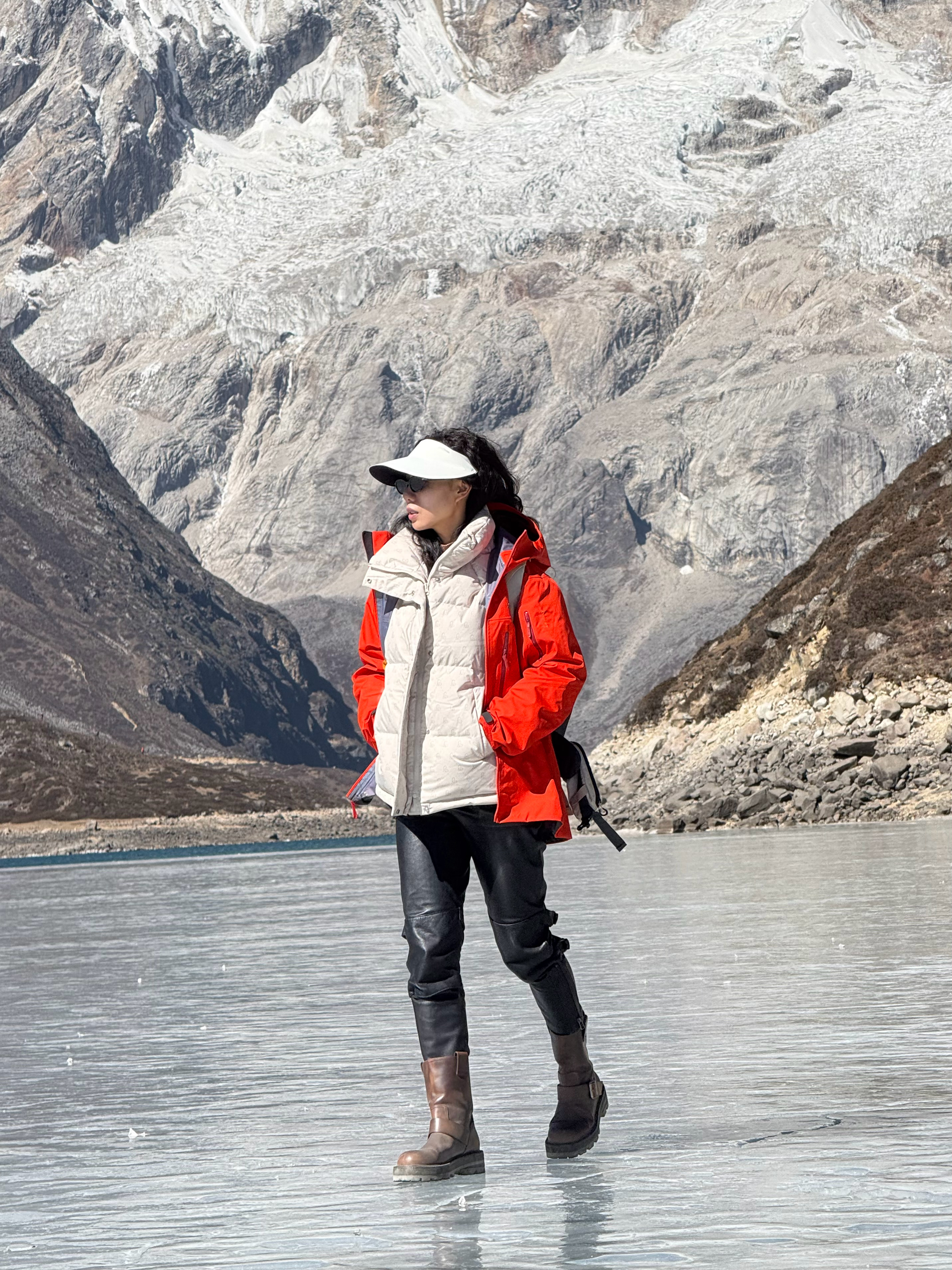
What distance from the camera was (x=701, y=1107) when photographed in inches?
287

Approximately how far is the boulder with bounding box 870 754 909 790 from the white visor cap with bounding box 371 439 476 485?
39108 mm

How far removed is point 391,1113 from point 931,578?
46782 mm

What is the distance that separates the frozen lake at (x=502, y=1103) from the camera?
518 centimetres

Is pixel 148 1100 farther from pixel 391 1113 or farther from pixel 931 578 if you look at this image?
pixel 931 578

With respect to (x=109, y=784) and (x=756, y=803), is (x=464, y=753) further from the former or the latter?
(x=109, y=784)

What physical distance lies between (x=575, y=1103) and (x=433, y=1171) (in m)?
0.68

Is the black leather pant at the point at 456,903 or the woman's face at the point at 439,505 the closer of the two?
the black leather pant at the point at 456,903

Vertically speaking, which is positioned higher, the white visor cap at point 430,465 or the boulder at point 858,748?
the white visor cap at point 430,465

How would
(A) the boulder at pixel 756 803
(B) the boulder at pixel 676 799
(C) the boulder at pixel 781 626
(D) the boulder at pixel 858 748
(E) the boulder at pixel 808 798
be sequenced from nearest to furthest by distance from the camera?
1. (E) the boulder at pixel 808 798
2. (D) the boulder at pixel 858 748
3. (A) the boulder at pixel 756 803
4. (B) the boulder at pixel 676 799
5. (C) the boulder at pixel 781 626

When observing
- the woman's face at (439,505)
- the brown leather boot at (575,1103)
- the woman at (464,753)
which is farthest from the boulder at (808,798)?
the woman's face at (439,505)

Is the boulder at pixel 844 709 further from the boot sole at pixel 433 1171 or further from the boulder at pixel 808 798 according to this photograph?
the boot sole at pixel 433 1171

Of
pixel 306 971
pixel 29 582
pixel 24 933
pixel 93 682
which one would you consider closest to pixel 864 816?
pixel 24 933

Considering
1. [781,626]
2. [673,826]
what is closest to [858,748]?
[673,826]

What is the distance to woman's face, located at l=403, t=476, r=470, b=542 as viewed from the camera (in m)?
6.60
